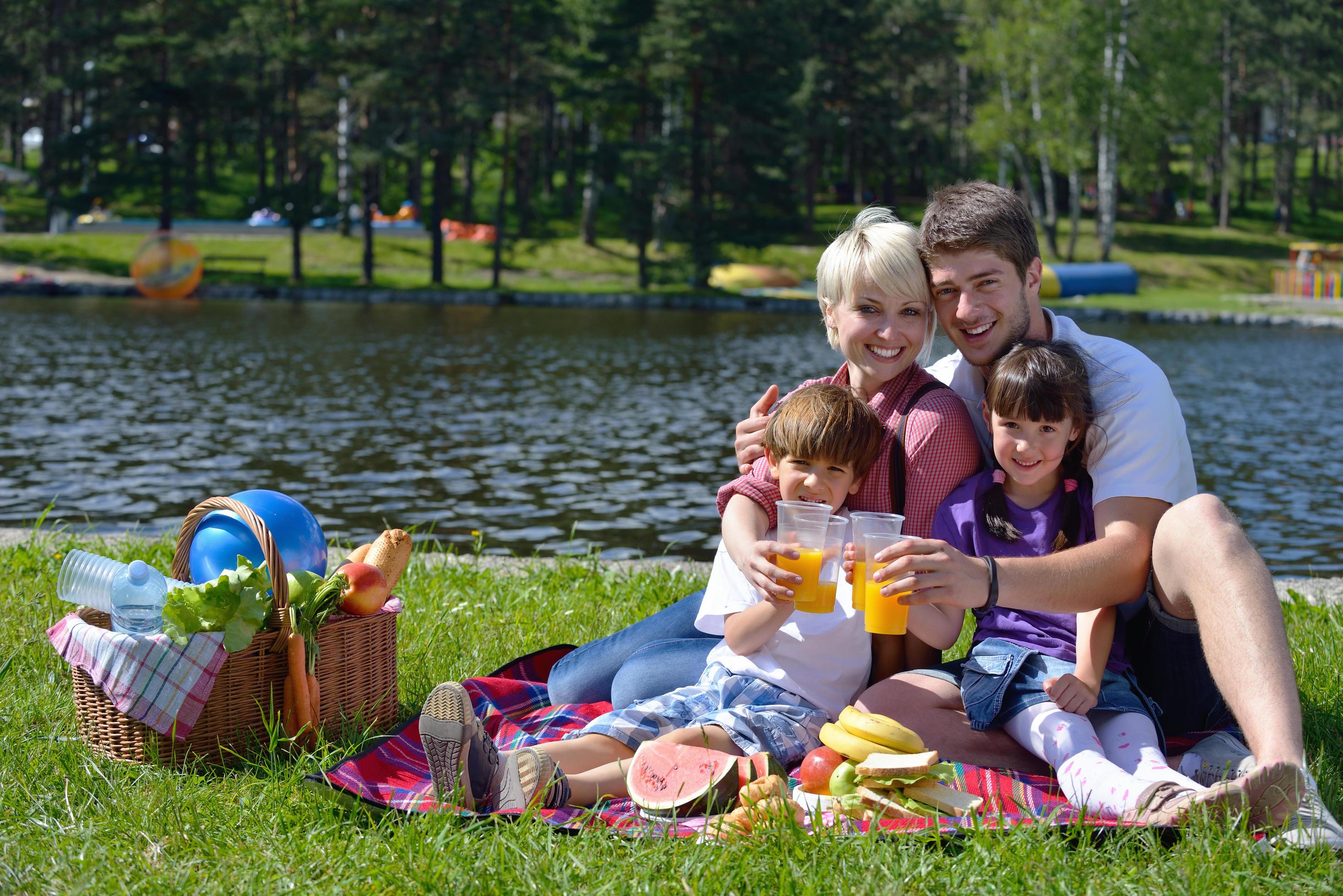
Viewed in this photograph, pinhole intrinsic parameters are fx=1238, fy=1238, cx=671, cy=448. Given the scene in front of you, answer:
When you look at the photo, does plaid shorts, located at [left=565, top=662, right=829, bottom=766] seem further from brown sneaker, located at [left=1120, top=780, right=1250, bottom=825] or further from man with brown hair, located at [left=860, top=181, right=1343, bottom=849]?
brown sneaker, located at [left=1120, top=780, right=1250, bottom=825]

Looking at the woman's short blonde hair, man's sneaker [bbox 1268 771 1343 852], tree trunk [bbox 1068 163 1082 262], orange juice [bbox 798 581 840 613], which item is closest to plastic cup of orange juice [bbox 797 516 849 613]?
orange juice [bbox 798 581 840 613]

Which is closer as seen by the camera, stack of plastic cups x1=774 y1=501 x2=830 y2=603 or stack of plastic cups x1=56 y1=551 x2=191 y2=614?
stack of plastic cups x1=774 y1=501 x2=830 y2=603

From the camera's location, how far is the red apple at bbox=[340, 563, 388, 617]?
147 inches

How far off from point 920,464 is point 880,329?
417 millimetres

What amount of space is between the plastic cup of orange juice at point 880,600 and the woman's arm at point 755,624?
226 millimetres

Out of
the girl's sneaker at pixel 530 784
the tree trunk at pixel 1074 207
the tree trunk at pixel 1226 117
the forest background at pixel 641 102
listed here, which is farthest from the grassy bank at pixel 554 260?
the girl's sneaker at pixel 530 784

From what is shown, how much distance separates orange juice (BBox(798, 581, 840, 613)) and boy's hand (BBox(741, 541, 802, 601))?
5 cm

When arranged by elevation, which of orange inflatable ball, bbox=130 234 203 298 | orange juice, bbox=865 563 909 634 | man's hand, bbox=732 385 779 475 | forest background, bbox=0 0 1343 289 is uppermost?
forest background, bbox=0 0 1343 289

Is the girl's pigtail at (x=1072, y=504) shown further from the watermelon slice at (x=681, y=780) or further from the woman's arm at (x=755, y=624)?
the watermelon slice at (x=681, y=780)

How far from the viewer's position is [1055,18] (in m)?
39.3

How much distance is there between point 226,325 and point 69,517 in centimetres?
1779

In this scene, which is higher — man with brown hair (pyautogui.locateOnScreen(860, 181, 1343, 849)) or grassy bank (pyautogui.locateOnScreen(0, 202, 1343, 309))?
grassy bank (pyautogui.locateOnScreen(0, 202, 1343, 309))

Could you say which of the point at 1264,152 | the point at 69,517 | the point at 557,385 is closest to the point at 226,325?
the point at 557,385

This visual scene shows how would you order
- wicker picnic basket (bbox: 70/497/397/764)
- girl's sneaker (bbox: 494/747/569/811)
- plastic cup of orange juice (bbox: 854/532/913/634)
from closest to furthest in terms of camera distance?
1. girl's sneaker (bbox: 494/747/569/811)
2. plastic cup of orange juice (bbox: 854/532/913/634)
3. wicker picnic basket (bbox: 70/497/397/764)
